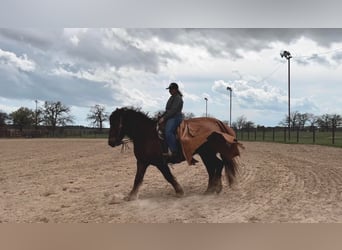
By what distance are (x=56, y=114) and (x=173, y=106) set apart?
197cm

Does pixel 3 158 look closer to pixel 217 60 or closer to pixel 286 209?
pixel 217 60

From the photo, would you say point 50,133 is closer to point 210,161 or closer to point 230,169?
point 210,161

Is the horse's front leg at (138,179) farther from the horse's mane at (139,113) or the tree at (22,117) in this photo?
the tree at (22,117)

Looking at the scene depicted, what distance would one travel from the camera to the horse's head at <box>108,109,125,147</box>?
3.89 meters

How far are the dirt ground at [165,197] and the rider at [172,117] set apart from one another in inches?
24.3

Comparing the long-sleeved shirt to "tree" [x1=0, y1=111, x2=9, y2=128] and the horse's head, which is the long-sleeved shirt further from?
"tree" [x1=0, y1=111, x2=9, y2=128]

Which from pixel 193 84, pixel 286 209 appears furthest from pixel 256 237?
pixel 193 84

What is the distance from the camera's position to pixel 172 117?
13.0 feet

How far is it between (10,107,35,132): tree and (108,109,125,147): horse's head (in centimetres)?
187

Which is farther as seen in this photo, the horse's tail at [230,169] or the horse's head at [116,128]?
the horse's tail at [230,169]

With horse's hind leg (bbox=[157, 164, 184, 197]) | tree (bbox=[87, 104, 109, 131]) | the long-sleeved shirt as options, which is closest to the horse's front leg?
→ horse's hind leg (bbox=[157, 164, 184, 197])

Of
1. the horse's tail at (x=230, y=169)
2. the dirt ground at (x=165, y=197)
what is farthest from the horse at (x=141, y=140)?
the dirt ground at (x=165, y=197)

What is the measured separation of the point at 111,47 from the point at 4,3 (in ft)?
4.42

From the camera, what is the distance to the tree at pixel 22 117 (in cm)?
525
